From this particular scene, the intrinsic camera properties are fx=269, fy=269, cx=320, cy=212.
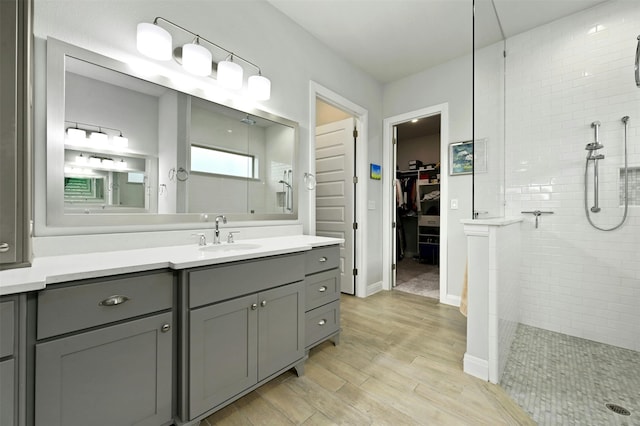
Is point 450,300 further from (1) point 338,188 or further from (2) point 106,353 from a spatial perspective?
(2) point 106,353

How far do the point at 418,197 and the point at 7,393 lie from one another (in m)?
6.04

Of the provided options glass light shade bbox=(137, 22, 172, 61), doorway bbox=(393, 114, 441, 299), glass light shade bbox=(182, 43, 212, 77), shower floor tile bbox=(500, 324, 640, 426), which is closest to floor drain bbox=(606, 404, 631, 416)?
shower floor tile bbox=(500, 324, 640, 426)

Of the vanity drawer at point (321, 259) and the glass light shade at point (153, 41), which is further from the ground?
the glass light shade at point (153, 41)

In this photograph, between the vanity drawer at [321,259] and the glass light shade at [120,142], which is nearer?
the glass light shade at [120,142]

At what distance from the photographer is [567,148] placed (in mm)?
→ 2461

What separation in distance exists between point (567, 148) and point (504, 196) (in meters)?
0.64

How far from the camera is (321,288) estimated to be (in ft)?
6.72

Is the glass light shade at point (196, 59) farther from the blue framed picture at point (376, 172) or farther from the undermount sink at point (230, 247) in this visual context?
the blue framed picture at point (376, 172)

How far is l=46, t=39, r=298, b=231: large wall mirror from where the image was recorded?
1.36 meters

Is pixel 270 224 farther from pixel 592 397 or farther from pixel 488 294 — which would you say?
pixel 592 397

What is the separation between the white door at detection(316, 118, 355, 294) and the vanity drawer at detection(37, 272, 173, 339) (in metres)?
2.48

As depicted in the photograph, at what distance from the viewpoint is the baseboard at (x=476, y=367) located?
5.76ft

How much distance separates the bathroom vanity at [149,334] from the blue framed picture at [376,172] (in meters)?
2.14

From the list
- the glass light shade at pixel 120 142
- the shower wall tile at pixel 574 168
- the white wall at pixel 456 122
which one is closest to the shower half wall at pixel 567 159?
the shower wall tile at pixel 574 168
